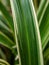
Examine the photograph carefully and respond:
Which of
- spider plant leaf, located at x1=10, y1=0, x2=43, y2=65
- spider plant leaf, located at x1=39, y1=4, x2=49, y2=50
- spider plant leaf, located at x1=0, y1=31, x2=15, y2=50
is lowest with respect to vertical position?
spider plant leaf, located at x1=0, y1=31, x2=15, y2=50

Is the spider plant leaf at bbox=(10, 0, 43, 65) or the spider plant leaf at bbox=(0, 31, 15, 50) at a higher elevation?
the spider plant leaf at bbox=(10, 0, 43, 65)

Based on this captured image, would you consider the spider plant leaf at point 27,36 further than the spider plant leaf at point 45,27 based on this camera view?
No

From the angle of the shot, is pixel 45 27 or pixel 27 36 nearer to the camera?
pixel 27 36

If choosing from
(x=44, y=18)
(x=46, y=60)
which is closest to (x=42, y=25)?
(x=44, y=18)

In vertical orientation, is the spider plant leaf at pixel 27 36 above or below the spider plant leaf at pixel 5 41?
above

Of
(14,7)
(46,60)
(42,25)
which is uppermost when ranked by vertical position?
(14,7)

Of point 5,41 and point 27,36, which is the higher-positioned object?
point 27,36

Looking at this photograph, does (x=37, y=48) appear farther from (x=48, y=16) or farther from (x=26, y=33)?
(x=48, y=16)

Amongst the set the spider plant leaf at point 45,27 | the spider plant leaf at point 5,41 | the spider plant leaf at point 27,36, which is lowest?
the spider plant leaf at point 5,41
